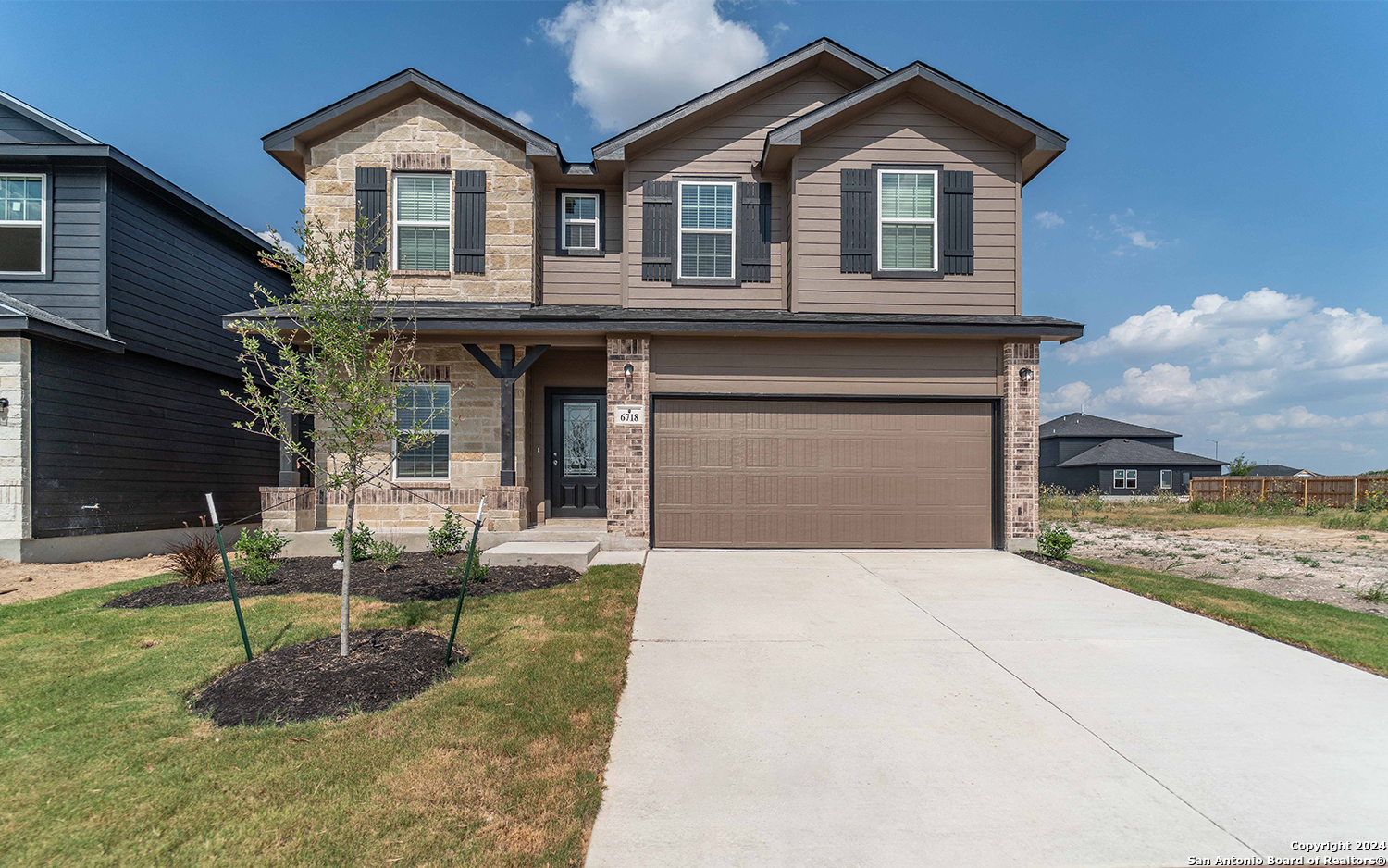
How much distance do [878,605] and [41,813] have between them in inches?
242

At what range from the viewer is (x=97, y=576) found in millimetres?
8109

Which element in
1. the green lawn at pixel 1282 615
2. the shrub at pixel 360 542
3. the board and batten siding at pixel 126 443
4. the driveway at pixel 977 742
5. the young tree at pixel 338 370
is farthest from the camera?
the board and batten siding at pixel 126 443

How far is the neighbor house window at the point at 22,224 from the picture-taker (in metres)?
9.62

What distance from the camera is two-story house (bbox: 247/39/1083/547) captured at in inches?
370

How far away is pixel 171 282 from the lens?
11.1 meters

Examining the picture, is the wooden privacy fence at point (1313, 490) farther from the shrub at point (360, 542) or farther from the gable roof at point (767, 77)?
the shrub at point (360, 542)

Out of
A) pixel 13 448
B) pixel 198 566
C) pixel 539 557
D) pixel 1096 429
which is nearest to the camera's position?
pixel 198 566

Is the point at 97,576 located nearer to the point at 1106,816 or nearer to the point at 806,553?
the point at 806,553

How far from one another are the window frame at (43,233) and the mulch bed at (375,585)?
6.31 m

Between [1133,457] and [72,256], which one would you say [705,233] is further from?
[1133,457]

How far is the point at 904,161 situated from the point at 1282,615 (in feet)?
25.4

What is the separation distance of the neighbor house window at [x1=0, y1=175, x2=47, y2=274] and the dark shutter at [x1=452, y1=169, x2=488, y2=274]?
6.42 m

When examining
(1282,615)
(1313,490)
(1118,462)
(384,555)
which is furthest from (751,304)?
(1118,462)

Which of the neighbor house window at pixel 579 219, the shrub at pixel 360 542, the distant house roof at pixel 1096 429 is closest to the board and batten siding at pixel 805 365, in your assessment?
the neighbor house window at pixel 579 219
